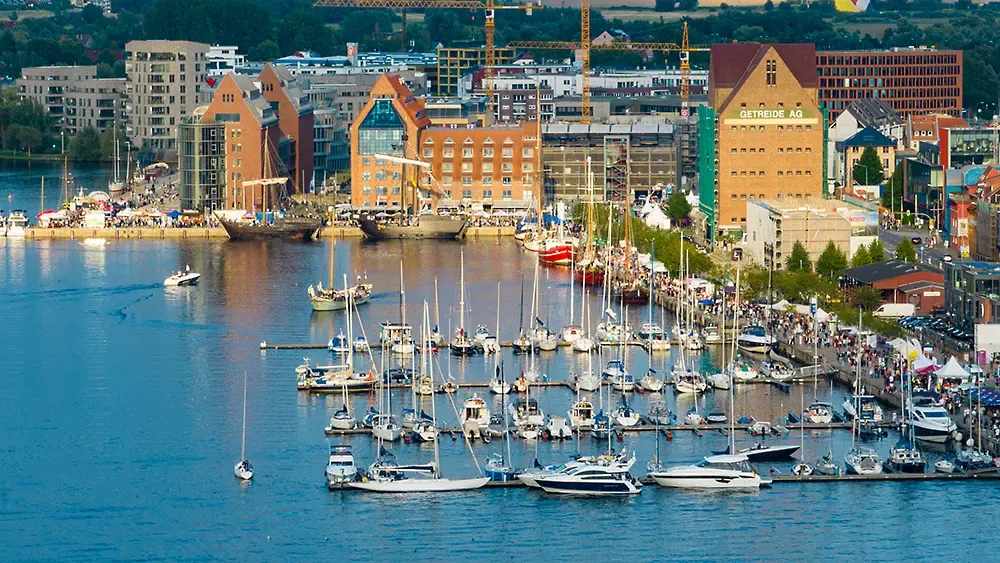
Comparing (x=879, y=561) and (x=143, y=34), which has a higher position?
(x=143, y=34)

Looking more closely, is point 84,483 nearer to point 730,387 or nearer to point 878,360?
point 730,387

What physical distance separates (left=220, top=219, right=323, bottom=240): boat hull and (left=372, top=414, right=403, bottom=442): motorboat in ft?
93.9

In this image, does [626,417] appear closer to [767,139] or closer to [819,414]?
[819,414]

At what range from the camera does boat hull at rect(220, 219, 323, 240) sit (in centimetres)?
6625

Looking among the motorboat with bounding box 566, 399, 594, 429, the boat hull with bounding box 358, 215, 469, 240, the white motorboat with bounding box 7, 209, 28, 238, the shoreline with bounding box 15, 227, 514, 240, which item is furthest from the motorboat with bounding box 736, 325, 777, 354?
the white motorboat with bounding box 7, 209, 28, 238

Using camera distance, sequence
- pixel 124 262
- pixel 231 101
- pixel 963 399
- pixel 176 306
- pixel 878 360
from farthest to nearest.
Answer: pixel 231 101
pixel 124 262
pixel 176 306
pixel 878 360
pixel 963 399

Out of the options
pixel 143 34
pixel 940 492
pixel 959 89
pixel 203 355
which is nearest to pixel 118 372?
pixel 203 355

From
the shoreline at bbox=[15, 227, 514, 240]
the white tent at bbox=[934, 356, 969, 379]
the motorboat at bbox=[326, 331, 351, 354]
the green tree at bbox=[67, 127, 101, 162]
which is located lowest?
the white tent at bbox=[934, 356, 969, 379]

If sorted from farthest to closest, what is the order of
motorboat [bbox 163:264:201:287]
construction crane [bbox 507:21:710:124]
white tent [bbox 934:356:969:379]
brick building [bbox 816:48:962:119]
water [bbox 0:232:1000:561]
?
1. brick building [bbox 816:48:962:119]
2. construction crane [bbox 507:21:710:124]
3. motorboat [bbox 163:264:201:287]
4. white tent [bbox 934:356:969:379]
5. water [bbox 0:232:1000:561]

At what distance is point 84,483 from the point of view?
35188 millimetres

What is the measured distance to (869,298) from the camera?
48594mm

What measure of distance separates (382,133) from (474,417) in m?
32.8

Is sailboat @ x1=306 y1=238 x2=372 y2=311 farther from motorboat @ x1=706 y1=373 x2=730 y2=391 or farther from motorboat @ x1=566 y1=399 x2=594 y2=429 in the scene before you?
motorboat @ x1=566 y1=399 x2=594 y2=429

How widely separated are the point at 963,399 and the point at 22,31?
3514 inches
